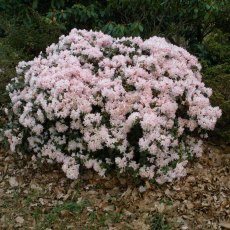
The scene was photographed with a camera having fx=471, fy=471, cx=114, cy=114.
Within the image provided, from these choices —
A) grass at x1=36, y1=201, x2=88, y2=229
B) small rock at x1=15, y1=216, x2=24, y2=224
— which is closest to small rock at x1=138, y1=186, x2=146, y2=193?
grass at x1=36, y1=201, x2=88, y2=229

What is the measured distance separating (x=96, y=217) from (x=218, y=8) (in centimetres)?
407

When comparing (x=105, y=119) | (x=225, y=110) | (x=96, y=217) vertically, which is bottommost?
(x=96, y=217)

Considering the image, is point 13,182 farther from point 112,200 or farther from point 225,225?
point 225,225

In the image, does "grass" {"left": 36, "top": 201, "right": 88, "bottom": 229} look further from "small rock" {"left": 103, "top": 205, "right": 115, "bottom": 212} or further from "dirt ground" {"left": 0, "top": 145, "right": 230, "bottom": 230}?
→ "small rock" {"left": 103, "top": 205, "right": 115, "bottom": 212}

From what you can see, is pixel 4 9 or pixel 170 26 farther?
pixel 4 9

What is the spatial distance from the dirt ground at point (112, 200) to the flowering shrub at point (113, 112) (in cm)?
18

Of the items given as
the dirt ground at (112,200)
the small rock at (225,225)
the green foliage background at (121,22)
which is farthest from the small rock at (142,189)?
the green foliage background at (121,22)

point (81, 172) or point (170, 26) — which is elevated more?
point (170, 26)

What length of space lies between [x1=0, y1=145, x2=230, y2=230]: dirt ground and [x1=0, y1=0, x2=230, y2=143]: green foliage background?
4.50 feet

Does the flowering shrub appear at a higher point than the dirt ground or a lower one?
higher

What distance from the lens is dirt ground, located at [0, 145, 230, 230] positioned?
172 inches

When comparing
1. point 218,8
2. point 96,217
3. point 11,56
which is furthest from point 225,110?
point 11,56

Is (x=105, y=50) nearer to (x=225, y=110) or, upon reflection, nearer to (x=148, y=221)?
(x=225, y=110)

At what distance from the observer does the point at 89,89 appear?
4746mm
